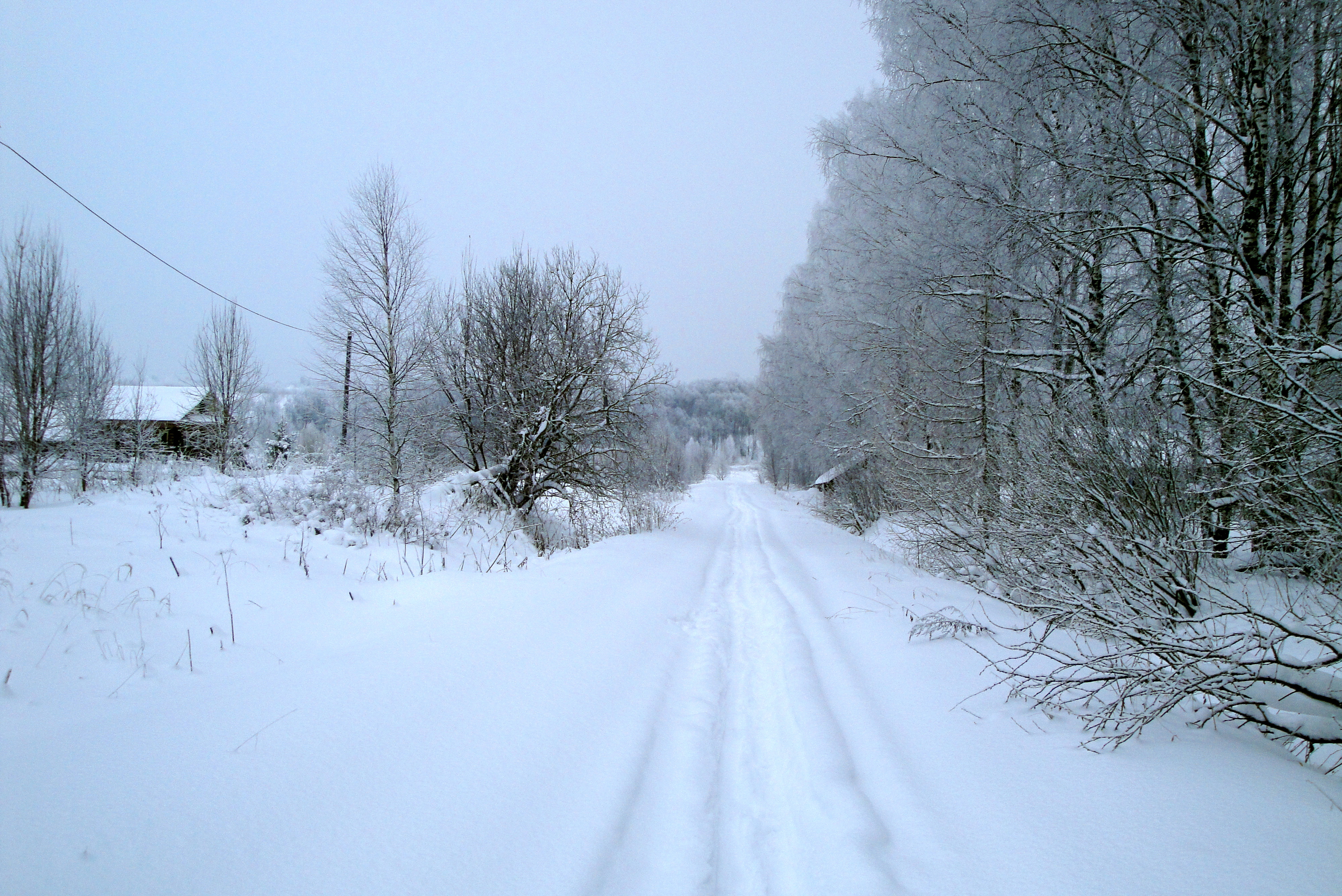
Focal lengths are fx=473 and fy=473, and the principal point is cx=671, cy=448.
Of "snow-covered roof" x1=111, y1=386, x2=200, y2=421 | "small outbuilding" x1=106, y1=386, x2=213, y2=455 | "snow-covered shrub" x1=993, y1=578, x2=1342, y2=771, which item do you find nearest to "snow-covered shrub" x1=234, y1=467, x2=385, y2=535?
"snow-covered shrub" x1=993, y1=578, x2=1342, y2=771

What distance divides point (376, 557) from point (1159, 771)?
23.6 ft

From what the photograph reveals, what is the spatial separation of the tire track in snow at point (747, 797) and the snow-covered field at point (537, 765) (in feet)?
0.05

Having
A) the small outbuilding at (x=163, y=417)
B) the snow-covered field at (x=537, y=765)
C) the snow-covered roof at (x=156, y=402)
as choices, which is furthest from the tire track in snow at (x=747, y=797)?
the snow-covered roof at (x=156, y=402)

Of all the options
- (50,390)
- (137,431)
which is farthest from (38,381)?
(137,431)

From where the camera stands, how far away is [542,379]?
11859mm

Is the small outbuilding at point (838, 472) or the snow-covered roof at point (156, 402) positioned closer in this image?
the small outbuilding at point (838, 472)

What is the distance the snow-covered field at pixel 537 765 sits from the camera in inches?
67.9

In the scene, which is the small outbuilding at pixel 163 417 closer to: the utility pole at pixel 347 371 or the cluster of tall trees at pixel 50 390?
the cluster of tall trees at pixel 50 390

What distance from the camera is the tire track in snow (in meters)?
1.95

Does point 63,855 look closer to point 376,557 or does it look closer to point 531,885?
point 531,885

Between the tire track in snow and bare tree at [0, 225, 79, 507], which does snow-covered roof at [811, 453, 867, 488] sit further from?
bare tree at [0, 225, 79, 507]

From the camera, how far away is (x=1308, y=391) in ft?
7.45

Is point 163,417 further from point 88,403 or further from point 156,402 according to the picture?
point 88,403

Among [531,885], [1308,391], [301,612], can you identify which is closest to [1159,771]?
[1308,391]
